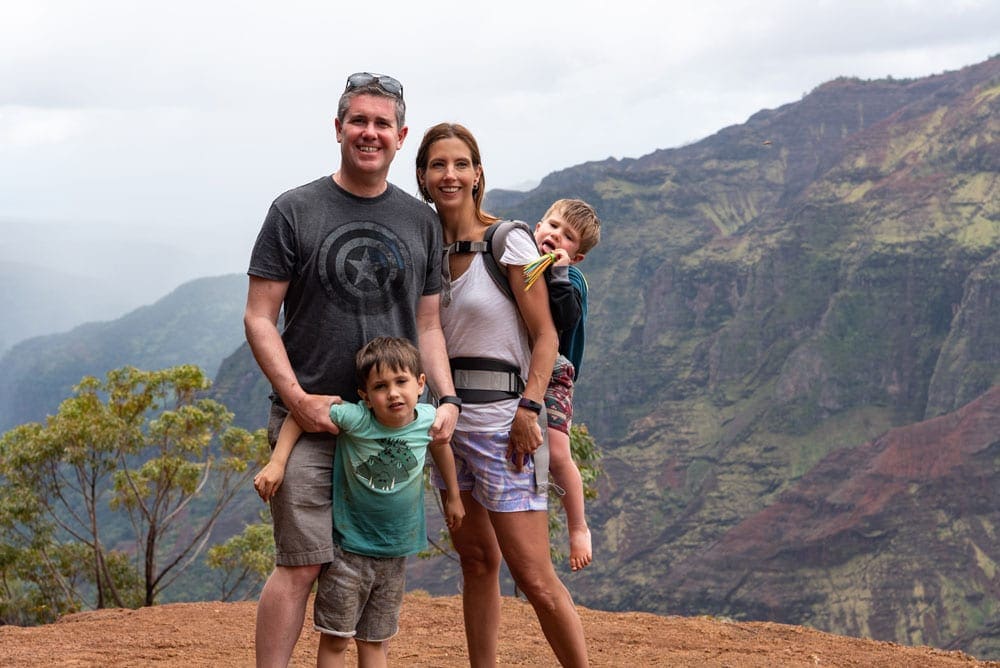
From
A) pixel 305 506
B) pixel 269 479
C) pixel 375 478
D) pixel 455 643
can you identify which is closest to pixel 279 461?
pixel 269 479

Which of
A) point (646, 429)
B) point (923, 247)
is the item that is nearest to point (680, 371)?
point (646, 429)

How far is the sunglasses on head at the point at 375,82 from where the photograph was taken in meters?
3.70

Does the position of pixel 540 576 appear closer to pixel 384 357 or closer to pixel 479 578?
pixel 479 578

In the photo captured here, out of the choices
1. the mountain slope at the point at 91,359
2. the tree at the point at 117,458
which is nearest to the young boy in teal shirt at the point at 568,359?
the tree at the point at 117,458

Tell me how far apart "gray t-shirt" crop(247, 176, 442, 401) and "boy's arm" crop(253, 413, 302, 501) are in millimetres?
136

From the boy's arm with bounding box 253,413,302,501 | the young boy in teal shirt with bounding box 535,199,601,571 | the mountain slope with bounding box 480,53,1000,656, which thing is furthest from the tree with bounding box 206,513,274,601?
the mountain slope with bounding box 480,53,1000,656

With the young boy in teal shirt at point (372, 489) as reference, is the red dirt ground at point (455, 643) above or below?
below

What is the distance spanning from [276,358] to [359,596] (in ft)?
2.86

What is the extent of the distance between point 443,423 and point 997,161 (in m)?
128

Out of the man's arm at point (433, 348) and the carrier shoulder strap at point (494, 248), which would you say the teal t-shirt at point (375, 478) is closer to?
the man's arm at point (433, 348)

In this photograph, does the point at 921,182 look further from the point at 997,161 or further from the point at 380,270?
the point at 380,270

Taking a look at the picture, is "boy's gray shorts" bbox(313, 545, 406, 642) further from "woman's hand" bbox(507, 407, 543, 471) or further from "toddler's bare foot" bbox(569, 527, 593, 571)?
"toddler's bare foot" bbox(569, 527, 593, 571)

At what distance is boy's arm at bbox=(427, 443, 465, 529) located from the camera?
13.0 feet

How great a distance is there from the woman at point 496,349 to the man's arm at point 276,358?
0.61 m
